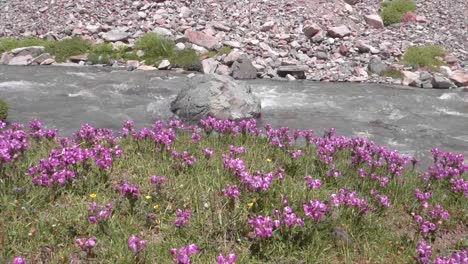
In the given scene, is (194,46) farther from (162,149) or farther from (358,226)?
(358,226)

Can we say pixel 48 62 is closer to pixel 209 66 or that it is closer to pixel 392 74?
pixel 209 66

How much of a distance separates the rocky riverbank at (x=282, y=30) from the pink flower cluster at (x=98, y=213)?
17.6 m

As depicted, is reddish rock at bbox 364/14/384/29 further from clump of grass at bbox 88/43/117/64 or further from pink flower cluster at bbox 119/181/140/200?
pink flower cluster at bbox 119/181/140/200

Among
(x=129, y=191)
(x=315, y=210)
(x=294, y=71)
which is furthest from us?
(x=294, y=71)

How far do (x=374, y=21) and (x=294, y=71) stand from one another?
9090 millimetres

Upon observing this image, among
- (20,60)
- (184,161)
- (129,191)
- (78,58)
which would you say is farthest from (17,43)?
(129,191)

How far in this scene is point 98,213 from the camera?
6.24 m

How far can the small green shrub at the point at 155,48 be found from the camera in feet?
83.8

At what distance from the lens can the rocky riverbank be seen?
80.2ft

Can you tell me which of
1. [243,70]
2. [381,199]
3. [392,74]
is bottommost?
[243,70]

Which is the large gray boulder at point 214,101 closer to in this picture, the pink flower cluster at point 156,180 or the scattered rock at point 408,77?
the pink flower cluster at point 156,180

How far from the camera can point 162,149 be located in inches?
362

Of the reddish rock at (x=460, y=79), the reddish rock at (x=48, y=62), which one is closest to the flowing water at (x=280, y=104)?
the reddish rock at (x=48, y=62)

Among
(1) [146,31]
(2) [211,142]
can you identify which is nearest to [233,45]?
(1) [146,31]
